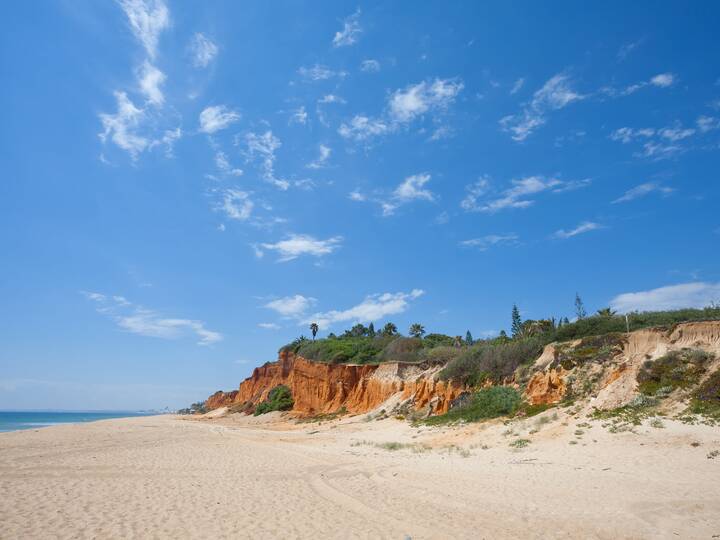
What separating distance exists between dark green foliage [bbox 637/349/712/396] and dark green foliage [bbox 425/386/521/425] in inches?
250

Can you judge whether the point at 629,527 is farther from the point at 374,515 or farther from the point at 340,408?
the point at 340,408

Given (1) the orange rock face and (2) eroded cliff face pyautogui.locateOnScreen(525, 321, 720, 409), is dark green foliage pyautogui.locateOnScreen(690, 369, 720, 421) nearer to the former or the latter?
(2) eroded cliff face pyautogui.locateOnScreen(525, 321, 720, 409)

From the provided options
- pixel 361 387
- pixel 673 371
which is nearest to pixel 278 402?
pixel 361 387

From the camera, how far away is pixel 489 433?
2034 centimetres

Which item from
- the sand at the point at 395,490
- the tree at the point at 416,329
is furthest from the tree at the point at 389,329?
the sand at the point at 395,490

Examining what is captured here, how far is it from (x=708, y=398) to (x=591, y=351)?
7194mm

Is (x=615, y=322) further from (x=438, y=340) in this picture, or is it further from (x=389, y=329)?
(x=389, y=329)

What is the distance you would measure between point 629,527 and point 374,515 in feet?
16.4

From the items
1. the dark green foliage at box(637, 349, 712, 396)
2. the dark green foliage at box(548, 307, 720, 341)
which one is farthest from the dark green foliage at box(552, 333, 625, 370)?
the dark green foliage at box(637, 349, 712, 396)

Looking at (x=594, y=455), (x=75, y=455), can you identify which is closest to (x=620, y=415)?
(x=594, y=455)

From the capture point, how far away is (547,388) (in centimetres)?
2270

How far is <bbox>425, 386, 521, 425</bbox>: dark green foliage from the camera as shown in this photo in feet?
76.2

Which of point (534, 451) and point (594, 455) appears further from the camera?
point (534, 451)

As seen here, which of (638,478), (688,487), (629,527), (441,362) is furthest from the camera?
(441,362)
